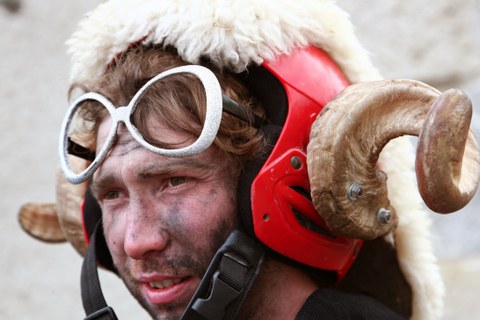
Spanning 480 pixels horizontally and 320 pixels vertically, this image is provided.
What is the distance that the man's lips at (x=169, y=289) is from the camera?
1.97 m

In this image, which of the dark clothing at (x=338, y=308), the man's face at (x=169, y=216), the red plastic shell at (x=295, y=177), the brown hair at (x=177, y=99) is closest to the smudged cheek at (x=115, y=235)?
the man's face at (x=169, y=216)

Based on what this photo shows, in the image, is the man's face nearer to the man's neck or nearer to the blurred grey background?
the man's neck

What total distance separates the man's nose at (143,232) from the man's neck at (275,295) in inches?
10.5

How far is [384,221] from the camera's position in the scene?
1.99m

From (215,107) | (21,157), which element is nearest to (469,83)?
(215,107)

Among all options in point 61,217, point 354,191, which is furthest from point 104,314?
point 354,191

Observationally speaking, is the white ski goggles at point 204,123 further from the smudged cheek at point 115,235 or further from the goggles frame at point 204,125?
the smudged cheek at point 115,235

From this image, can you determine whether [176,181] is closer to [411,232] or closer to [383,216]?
[383,216]

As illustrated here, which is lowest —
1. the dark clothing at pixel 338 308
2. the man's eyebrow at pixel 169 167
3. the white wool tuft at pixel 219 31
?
the dark clothing at pixel 338 308

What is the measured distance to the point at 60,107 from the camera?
3729 millimetres

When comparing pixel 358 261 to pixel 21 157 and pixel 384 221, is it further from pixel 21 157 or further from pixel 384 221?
pixel 21 157

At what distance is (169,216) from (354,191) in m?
0.43

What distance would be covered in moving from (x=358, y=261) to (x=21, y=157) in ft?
6.33

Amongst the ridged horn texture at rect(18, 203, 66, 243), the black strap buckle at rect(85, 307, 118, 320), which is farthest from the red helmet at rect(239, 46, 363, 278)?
the ridged horn texture at rect(18, 203, 66, 243)
